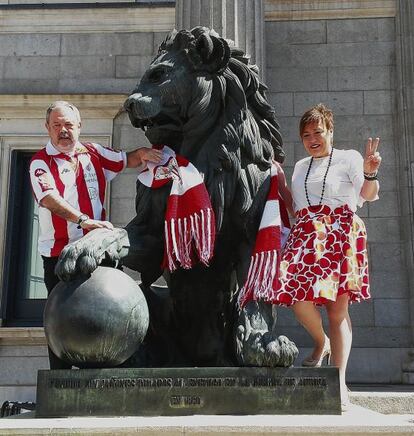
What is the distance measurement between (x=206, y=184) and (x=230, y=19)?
5.33 meters

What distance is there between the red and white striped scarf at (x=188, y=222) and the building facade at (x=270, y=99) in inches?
238

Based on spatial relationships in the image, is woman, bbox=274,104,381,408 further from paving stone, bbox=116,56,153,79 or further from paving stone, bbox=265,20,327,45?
paving stone, bbox=116,56,153,79

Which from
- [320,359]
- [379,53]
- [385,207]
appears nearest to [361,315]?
[385,207]

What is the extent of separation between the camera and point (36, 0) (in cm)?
1148

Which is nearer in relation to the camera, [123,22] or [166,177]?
[166,177]

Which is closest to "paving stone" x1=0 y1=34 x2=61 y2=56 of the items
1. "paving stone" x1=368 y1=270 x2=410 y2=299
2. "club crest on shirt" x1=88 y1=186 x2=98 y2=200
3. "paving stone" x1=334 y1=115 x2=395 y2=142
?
"paving stone" x1=334 y1=115 x2=395 y2=142

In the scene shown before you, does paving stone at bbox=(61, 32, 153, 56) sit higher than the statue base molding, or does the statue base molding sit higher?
paving stone at bbox=(61, 32, 153, 56)

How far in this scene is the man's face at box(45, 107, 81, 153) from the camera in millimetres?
3802

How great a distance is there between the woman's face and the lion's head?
27cm

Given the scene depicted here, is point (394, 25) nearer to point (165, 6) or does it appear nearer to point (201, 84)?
point (165, 6)

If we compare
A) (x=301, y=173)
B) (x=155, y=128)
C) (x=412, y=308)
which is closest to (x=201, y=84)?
Result: (x=155, y=128)

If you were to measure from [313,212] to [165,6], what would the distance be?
8.00 metres

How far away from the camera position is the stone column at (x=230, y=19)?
8.30 meters

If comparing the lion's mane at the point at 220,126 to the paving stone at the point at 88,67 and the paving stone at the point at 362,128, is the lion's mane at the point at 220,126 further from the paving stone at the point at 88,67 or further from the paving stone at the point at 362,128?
the paving stone at the point at 88,67
